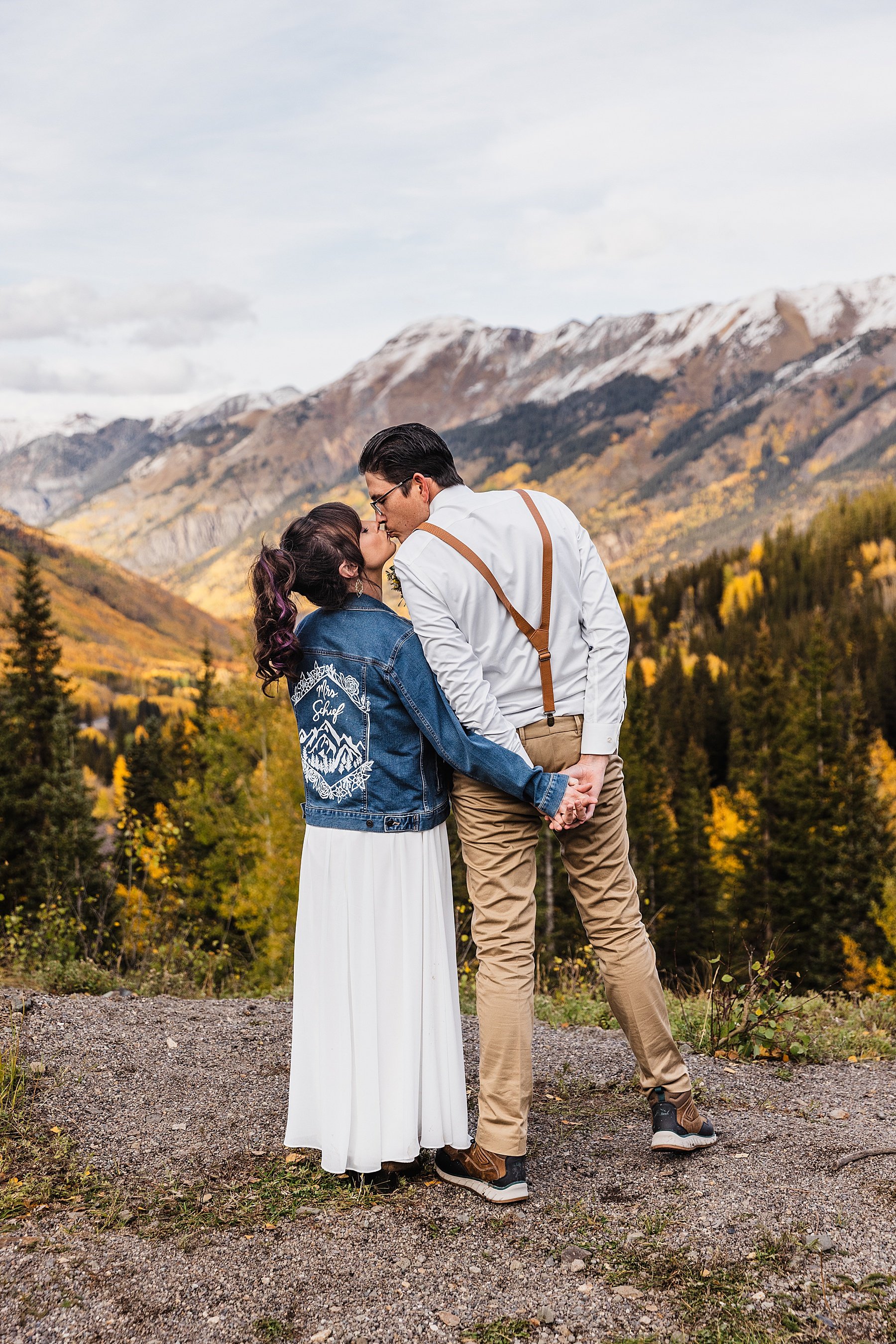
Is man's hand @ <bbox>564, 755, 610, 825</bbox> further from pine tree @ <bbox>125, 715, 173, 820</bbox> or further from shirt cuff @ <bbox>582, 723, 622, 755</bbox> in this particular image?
pine tree @ <bbox>125, 715, 173, 820</bbox>

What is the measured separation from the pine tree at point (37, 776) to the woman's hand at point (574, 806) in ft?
66.2

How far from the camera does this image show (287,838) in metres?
23.4

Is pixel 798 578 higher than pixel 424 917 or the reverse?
higher

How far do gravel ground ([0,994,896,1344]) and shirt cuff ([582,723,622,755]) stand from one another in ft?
5.44

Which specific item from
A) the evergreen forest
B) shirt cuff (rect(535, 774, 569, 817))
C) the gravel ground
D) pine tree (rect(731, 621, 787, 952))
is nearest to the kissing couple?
shirt cuff (rect(535, 774, 569, 817))

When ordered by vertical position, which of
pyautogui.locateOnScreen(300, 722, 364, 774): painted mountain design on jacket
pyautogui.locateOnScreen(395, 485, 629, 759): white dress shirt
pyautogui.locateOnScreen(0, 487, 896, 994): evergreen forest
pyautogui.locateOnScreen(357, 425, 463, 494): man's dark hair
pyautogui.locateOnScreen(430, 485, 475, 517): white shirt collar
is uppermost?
pyautogui.locateOnScreen(357, 425, 463, 494): man's dark hair

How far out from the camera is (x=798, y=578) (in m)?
109

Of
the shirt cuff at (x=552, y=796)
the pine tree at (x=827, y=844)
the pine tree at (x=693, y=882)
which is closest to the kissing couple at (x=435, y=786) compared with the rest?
the shirt cuff at (x=552, y=796)

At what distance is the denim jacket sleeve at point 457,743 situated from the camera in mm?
3510

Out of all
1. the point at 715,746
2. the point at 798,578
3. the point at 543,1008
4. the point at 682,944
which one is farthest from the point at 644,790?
the point at 798,578

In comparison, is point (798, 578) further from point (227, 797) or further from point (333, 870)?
point (333, 870)

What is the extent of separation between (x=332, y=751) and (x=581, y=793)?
39.1 inches

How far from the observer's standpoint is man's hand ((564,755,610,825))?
3592 millimetres

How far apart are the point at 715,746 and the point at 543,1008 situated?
62527 mm
